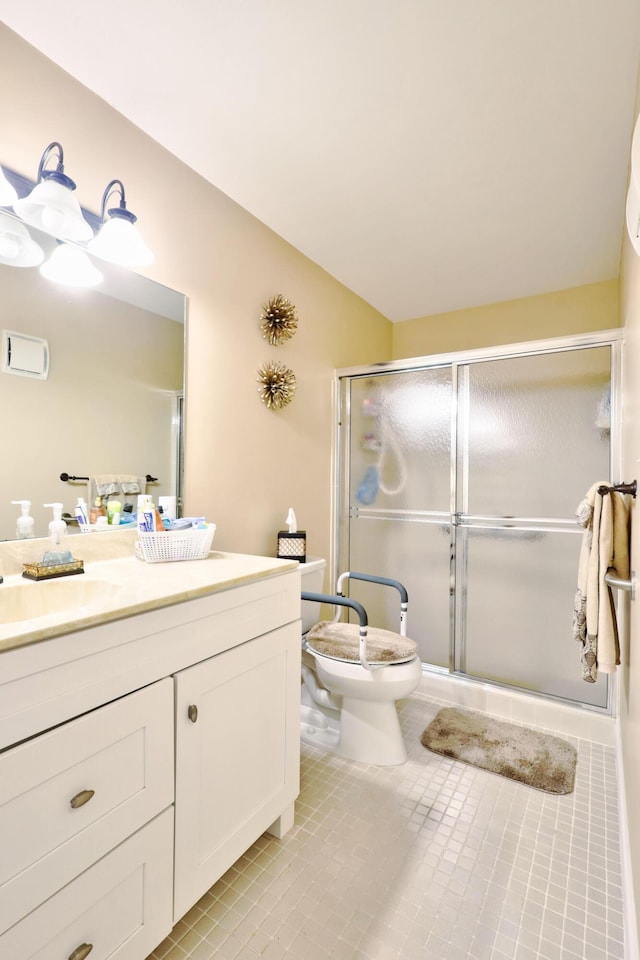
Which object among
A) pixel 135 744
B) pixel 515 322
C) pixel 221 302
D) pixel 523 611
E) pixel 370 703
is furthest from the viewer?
pixel 515 322

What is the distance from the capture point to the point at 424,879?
1.30m

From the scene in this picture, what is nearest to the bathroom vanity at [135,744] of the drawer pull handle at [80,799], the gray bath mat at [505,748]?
the drawer pull handle at [80,799]

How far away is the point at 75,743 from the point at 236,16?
178 cm

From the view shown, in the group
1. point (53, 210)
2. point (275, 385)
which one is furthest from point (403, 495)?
point (53, 210)

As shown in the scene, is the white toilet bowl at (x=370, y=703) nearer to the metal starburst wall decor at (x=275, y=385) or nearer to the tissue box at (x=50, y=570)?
the tissue box at (x=50, y=570)

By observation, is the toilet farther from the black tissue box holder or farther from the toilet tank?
the black tissue box holder

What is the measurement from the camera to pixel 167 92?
146cm

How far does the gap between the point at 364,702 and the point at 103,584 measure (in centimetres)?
118

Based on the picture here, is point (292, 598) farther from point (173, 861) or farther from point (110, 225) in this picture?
point (110, 225)

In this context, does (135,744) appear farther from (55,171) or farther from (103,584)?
(55,171)

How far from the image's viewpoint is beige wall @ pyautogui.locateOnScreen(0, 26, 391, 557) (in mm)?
1360

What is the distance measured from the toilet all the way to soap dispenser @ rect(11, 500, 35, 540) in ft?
3.74

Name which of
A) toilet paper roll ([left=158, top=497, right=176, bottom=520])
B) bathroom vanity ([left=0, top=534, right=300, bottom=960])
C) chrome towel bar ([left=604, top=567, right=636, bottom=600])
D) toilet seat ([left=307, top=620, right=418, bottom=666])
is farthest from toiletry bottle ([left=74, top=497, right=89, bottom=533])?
chrome towel bar ([left=604, top=567, right=636, bottom=600])

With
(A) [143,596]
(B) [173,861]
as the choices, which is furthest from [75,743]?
(B) [173,861]
